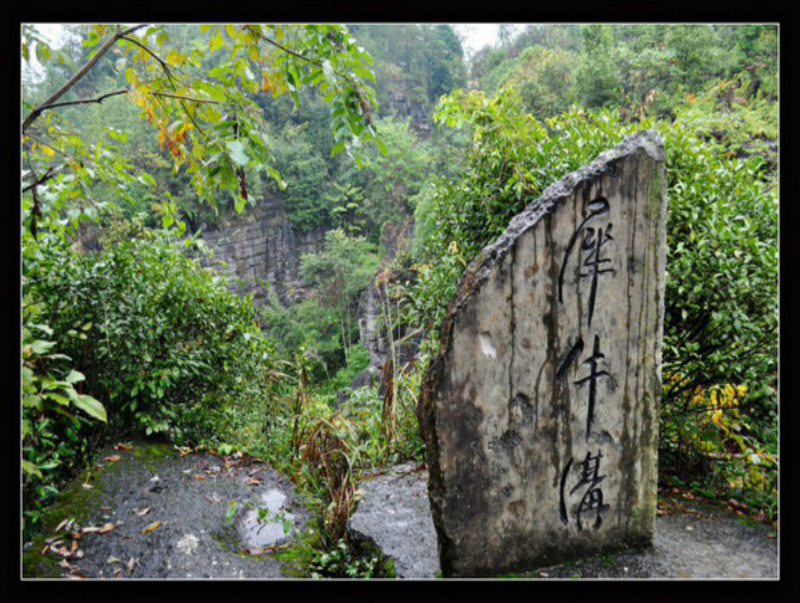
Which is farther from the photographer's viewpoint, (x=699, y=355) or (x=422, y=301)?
(x=422, y=301)

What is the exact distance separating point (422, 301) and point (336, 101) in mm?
1828

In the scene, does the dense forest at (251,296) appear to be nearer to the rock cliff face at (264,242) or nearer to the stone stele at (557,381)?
the stone stele at (557,381)

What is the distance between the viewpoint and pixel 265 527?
106 inches

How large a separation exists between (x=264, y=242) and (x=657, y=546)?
44.6ft

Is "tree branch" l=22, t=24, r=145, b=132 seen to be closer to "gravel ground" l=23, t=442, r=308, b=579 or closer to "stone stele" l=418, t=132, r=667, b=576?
"stone stele" l=418, t=132, r=667, b=576

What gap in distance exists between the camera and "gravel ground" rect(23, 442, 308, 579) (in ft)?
7.14

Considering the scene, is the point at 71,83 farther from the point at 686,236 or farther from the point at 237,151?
the point at 686,236

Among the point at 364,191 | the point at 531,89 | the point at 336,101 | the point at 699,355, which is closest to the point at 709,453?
the point at 699,355

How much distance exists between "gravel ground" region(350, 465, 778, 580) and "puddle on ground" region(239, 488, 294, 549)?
46 centimetres

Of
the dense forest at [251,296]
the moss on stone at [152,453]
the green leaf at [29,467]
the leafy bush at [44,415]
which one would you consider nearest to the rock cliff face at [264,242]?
the dense forest at [251,296]

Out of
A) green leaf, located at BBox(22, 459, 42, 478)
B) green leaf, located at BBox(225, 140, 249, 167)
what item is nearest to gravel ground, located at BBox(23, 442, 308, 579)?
green leaf, located at BBox(22, 459, 42, 478)

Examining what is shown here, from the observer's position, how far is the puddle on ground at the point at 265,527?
2.57 m
